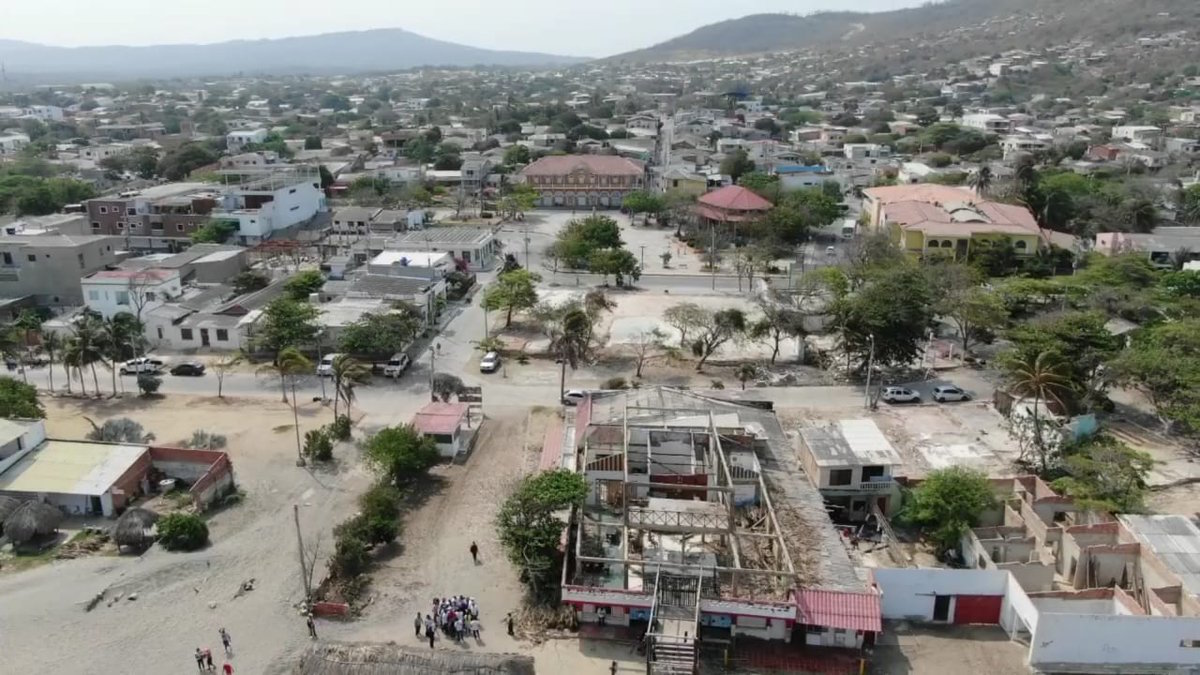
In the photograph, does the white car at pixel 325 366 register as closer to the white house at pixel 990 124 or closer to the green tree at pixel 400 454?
the green tree at pixel 400 454

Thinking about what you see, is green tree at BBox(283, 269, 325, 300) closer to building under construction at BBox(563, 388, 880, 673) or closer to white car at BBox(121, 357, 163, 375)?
white car at BBox(121, 357, 163, 375)

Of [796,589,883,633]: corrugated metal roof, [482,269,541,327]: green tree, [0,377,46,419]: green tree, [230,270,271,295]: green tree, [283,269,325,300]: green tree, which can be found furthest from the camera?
[230,270,271,295]: green tree

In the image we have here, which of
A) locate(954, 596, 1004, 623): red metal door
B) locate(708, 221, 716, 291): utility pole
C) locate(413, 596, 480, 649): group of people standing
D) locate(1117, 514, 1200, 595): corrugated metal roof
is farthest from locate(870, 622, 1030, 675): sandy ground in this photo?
locate(708, 221, 716, 291): utility pole

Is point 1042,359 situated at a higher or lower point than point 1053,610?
higher

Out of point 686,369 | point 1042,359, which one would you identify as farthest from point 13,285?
point 1042,359

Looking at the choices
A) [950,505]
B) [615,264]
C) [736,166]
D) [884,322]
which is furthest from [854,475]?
[736,166]

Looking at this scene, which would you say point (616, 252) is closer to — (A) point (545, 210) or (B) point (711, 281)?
(B) point (711, 281)

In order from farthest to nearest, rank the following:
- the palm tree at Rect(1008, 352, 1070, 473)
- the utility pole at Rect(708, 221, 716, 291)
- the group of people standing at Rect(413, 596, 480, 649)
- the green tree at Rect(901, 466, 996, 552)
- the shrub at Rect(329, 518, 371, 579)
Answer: the utility pole at Rect(708, 221, 716, 291)
the palm tree at Rect(1008, 352, 1070, 473)
the green tree at Rect(901, 466, 996, 552)
the shrub at Rect(329, 518, 371, 579)
the group of people standing at Rect(413, 596, 480, 649)
